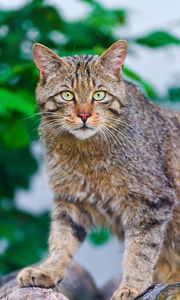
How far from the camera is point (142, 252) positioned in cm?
529

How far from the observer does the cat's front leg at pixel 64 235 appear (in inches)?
212

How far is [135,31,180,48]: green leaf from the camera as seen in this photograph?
707cm

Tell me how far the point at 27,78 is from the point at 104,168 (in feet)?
5.28

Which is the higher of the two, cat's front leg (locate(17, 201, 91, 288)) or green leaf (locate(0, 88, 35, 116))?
green leaf (locate(0, 88, 35, 116))

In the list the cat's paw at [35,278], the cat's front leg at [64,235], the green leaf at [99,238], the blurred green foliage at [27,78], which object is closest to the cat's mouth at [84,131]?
the cat's front leg at [64,235]

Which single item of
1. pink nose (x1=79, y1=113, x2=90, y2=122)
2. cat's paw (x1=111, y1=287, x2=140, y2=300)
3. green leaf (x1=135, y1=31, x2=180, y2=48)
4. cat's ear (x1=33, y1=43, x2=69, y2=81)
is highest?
green leaf (x1=135, y1=31, x2=180, y2=48)

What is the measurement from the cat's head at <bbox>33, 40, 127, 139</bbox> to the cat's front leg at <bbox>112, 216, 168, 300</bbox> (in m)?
0.55

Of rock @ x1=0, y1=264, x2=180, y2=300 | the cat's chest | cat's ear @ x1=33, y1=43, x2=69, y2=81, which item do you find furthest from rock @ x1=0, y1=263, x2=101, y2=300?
cat's ear @ x1=33, y1=43, x2=69, y2=81

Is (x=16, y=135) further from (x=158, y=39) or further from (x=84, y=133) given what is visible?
(x=84, y=133)

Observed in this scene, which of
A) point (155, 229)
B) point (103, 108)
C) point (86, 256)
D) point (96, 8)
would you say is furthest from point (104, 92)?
point (86, 256)

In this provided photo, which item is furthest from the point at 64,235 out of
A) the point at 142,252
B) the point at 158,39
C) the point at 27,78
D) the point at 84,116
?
the point at 158,39

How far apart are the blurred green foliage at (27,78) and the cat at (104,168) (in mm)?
1292

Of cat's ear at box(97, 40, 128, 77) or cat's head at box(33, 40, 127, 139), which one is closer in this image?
cat's head at box(33, 40, 127, 139)

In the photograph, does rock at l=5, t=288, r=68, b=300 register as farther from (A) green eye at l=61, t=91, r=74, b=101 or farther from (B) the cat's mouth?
(A) green eye at l=61, t=91, r=74, b=101
